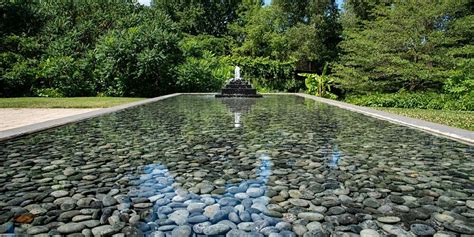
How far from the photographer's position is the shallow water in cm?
226

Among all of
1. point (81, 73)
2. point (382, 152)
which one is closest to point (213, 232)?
point (382, 152)

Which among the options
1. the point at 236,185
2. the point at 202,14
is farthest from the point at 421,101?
the point at 202,14

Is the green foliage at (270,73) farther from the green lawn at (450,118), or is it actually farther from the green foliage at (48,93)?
the green lawn at (450,118)

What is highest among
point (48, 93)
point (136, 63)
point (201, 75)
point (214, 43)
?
point (214, 43)

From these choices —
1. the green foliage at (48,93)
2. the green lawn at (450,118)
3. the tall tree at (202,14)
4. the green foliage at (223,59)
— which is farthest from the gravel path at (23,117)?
the tall tree at (202,14)

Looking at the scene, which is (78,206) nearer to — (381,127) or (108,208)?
(108,208)

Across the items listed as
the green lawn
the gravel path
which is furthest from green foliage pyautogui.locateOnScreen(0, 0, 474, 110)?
the gravel path

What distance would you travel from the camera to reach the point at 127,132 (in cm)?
586

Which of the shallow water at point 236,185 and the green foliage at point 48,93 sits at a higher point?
the green foliage at point 48,93

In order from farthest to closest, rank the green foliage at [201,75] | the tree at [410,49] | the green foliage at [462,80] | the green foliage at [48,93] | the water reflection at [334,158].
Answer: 1. the green foliage at [201,75]
2. the green foliage at [48,93]
3. the tree at [410,49]
4. the green foliage at [462,80]
5. the water reflection at [334,158]

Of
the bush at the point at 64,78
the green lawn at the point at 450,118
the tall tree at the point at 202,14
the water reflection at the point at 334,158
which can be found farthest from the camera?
the tall tree at the point at 202,14

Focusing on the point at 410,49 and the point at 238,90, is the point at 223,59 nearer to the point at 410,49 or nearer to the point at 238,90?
the point at 238,90

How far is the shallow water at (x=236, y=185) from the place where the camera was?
226 cm

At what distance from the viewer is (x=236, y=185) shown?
3051mm
